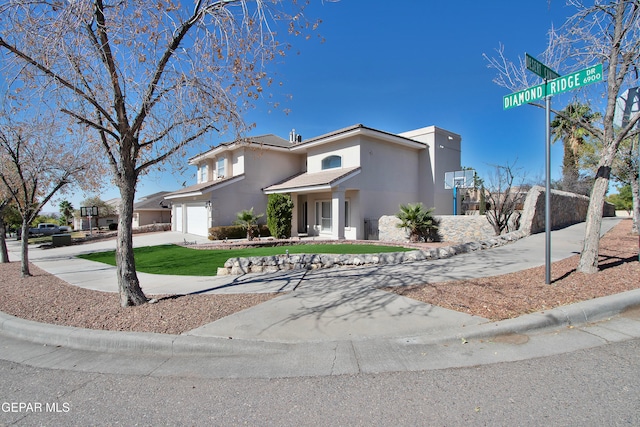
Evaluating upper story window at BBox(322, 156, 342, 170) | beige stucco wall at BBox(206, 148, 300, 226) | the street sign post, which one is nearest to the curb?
the street sign post

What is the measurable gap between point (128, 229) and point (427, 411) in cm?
507

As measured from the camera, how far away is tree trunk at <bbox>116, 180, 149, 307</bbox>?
5137 millimetres

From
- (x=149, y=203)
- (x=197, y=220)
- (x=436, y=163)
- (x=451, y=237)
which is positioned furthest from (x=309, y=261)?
(x=149, y=203)

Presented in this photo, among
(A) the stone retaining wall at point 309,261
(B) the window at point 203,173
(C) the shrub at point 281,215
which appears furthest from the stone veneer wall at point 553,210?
(B) the window at point 203,173

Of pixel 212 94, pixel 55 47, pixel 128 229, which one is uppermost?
pixel 55 47

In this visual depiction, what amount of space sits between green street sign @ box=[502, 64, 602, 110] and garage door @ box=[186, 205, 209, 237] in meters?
17.6

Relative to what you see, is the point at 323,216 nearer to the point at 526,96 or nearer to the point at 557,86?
the point at 526,96

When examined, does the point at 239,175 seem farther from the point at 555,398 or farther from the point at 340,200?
the point at 555,398

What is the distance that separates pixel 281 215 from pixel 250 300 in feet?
39.3

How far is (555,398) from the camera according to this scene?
8.76ft

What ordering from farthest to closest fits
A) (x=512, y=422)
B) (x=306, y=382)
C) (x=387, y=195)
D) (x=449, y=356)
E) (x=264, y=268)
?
(x=387, y=195) < (x=264, y=268) < (x=449, y=356) < (x=306, y=382) < (x=512, y=422)

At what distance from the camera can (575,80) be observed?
525 cm

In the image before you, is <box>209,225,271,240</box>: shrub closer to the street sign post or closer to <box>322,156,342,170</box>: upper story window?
<box>322,156,342,170</box>: upper story window

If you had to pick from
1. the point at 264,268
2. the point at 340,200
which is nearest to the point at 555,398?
the point at 264,268
